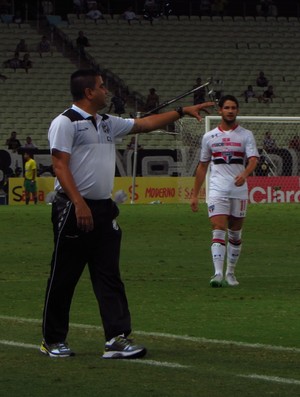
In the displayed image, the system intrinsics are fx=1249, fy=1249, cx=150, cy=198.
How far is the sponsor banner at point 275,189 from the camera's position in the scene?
1409 inches

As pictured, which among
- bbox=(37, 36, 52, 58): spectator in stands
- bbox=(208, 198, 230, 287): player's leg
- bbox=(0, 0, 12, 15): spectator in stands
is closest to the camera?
bbox=(208, 198, 230, 287): player's leg

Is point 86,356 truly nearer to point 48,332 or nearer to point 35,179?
point 48,332

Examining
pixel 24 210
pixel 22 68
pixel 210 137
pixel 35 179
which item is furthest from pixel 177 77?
pixel 210 137

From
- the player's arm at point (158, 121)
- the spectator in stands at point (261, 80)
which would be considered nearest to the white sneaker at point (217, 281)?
the player's arm at point (158, 121)

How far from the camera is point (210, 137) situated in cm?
1466

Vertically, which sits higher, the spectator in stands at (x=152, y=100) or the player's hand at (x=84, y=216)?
the spectator in stands at (x=152, y=100)

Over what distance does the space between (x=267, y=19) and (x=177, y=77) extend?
6292 mm

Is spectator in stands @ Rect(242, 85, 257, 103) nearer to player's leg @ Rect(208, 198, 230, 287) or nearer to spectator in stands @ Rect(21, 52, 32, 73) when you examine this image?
spectator in stands @ Rect(21, 52, 32, 73)

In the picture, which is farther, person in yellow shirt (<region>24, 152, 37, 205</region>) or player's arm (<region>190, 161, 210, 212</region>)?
person in yellow shirt (<region>24, 152, 37, 205</region>)

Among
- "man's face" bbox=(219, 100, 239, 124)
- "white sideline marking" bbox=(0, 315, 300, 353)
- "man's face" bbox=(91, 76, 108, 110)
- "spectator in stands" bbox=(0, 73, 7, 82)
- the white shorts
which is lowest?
"white sideline marking" bbox=(0, 315, 300, 353)

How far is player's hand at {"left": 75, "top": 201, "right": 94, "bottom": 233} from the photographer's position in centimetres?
873

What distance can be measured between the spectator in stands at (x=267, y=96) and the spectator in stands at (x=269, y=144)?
12.3m

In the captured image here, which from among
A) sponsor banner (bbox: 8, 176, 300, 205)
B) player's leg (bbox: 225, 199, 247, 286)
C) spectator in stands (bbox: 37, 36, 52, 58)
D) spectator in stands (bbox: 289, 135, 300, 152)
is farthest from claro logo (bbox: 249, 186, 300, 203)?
player's leg (bbox: 225, 199, 247, 286)

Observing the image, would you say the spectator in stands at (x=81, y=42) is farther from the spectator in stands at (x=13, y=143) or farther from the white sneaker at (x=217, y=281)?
the white sneaker at (x=217, y=281)
